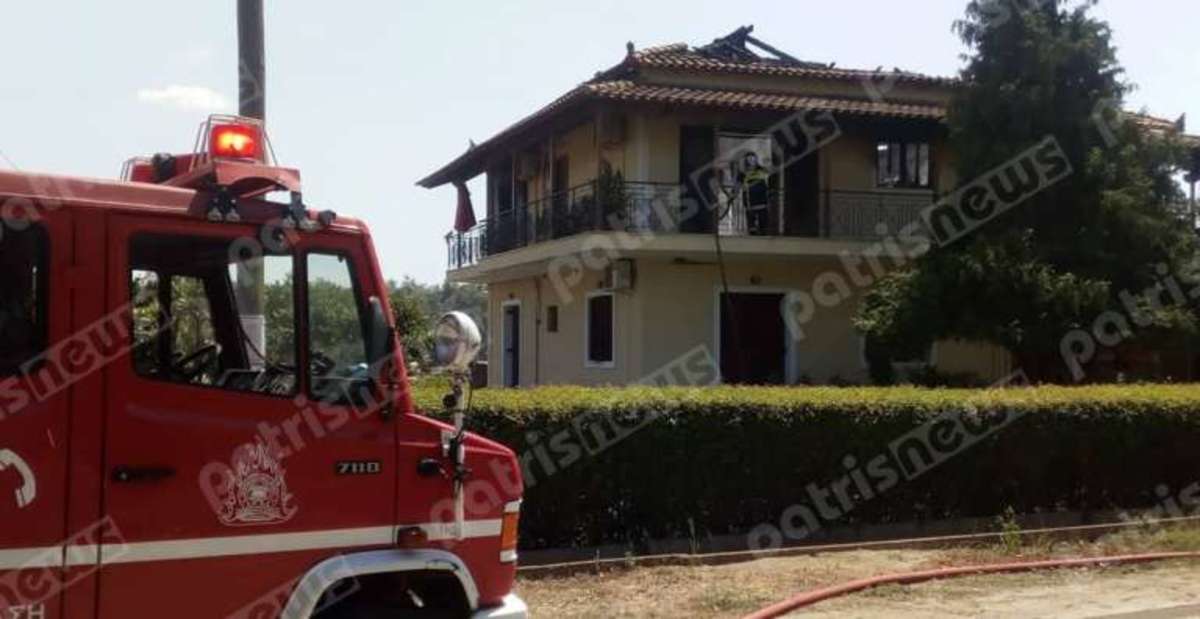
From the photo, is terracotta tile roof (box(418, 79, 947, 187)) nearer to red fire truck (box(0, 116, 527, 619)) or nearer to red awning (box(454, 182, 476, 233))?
red awning (box(454, 182, 476, 233))

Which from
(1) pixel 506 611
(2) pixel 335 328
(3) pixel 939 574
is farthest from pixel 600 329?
(2) pixel 335 328

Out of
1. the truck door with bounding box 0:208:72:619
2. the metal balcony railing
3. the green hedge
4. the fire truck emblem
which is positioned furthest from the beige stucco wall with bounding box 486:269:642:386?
the truck door with bounding box 0:208:72:619

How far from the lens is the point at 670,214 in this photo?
67.1ft

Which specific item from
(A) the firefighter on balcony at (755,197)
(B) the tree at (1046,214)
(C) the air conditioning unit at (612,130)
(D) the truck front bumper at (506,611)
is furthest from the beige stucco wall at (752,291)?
(D) the truck front bumper at (506,611)

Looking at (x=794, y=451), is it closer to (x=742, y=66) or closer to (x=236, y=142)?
(x=236, y=142)

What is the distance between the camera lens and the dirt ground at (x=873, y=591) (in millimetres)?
7984

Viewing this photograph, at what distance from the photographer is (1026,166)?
1753cm

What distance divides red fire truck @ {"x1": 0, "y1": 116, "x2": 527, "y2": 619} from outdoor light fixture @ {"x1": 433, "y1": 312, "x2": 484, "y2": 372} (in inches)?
0.6

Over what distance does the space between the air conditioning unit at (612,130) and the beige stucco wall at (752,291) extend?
2.22 meters

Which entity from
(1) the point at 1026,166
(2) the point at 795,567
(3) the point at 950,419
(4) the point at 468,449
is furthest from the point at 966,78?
(4) the point at 468,449

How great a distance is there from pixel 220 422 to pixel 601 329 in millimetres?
18433

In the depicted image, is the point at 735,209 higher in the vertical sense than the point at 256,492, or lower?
higher

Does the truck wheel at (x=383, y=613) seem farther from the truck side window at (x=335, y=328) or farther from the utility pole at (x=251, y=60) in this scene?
the utility pole at (x=251, y=60)

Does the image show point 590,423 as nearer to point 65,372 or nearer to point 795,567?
point 795,567
